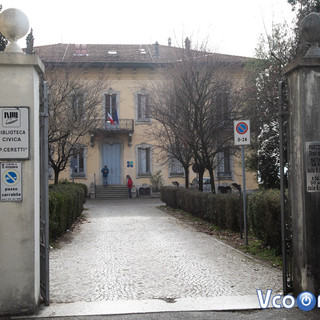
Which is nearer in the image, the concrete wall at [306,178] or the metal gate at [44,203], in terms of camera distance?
the concrete wall at [306,178]

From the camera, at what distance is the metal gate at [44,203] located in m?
5.51

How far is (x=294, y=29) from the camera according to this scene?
711 inches

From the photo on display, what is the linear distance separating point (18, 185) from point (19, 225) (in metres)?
0.45

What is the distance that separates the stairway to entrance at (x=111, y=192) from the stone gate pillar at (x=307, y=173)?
29.6m

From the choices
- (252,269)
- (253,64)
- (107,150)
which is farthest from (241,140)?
(107,150)

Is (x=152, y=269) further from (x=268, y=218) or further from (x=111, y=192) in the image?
(x=111, y=192)

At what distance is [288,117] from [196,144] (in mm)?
10567

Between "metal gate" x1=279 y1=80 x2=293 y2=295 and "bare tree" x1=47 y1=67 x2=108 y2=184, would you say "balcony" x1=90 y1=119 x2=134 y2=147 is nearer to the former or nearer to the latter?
"bare tree" x1=47 y1=67 x2=108 y2=184

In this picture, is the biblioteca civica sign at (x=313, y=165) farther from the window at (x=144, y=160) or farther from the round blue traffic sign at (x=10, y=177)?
the window at (x=144, y=160)

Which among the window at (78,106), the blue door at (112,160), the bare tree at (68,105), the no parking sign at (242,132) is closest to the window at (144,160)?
the blue door at (112,160)

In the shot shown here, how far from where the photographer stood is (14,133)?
207 inches

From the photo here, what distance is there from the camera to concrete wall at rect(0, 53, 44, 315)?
514cm

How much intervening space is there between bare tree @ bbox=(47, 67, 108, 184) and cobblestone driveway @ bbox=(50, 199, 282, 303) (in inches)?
181

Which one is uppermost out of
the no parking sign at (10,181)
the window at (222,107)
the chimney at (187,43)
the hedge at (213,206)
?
the chimney at (187,43)
